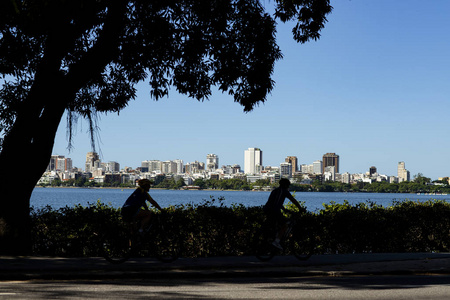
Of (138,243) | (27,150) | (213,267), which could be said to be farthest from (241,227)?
(27,150)

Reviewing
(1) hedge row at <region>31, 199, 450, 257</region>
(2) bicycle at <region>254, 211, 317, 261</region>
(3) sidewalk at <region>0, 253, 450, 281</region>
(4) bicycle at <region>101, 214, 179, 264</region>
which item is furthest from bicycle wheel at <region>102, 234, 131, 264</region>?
(2) bicycle at <region>254, 211, 317, 261</region>

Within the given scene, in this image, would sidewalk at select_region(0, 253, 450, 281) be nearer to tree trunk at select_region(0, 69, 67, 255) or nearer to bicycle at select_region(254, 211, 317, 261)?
bicycle at select_region(254, 211, 317, 261)

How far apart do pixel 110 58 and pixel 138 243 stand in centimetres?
459

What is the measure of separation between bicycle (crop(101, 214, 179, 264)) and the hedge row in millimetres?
235

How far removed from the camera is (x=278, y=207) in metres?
13.2

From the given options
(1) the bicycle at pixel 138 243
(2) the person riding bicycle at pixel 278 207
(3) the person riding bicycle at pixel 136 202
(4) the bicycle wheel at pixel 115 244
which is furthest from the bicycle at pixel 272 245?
(4) the bicycle wheel at pixel 115 244

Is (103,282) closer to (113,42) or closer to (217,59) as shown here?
(113,42)

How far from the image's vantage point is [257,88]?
15.8 meters

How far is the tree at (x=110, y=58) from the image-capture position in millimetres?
13773

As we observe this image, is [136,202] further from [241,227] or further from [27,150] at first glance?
[241,227]

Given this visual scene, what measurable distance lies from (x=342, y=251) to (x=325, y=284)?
5679mm

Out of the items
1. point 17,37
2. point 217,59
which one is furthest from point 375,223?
point 17,37

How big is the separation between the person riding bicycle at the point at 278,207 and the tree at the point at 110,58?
349 centimetres

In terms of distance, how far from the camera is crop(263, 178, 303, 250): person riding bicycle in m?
13.1
